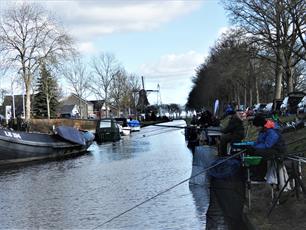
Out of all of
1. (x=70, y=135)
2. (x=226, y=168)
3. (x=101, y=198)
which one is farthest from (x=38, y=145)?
(x=226, y=168)

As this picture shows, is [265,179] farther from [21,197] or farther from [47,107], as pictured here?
[47,107]

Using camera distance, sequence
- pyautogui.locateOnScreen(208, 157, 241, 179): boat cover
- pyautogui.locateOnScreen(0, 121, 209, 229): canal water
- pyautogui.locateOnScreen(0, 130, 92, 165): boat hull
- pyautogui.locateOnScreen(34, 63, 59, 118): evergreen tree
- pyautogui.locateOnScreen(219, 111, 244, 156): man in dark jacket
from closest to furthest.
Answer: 1. pyautogui.locateOnScreen(208, 157, 241, 179): boat cover
2. pyautogui.locateOnScreen(0, 121, 209, 229): canal water
3. pyautogui.locateOnScreen(219, 111, 244, 156): man in dark jacket
4. pyautogui.locateOnScreen(0, 130, 92, 165): boat hull
5. pyautogui.locateOnScreen(34, 63, 59, 118): evergreen tree

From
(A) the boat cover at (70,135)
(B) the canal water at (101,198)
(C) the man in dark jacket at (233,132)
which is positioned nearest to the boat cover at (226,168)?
(B) the canal water at (101,198)

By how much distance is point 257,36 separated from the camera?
46.9 metres

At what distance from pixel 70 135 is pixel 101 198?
63.1ft

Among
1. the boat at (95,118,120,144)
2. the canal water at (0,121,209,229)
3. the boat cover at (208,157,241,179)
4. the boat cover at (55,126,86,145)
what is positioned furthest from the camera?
the boat at (95,118,120,144)

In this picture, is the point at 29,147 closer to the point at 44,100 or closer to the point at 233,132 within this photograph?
A: the point at 233,132

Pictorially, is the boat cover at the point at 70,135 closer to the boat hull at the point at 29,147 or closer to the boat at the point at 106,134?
the boat hull at the point at 29,147

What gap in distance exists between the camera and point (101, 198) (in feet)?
46.3

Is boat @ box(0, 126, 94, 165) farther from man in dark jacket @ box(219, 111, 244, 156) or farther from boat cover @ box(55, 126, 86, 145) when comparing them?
man in dark jacket @ box(219, 111, 244, 156)

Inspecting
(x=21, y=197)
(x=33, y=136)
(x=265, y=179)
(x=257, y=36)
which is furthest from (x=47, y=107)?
(x=265, y=179)

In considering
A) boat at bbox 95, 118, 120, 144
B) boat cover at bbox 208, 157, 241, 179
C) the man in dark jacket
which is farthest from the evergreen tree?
boat cover at bbox 208, 157, 241, 179

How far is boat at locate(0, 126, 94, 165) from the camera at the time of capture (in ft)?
86.8

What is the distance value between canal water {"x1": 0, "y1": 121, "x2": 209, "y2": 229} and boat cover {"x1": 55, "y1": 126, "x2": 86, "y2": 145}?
8.40 meters
